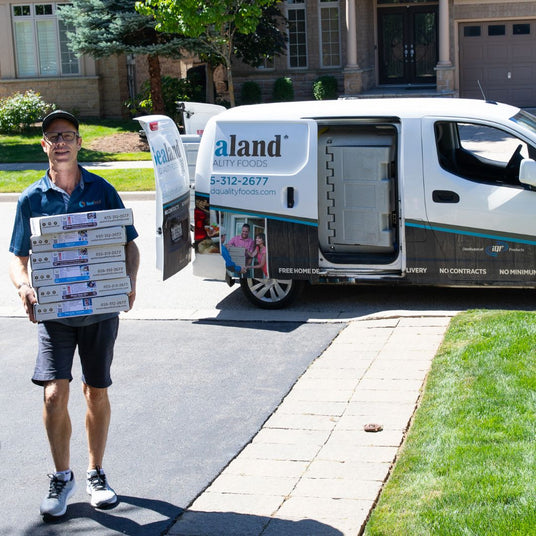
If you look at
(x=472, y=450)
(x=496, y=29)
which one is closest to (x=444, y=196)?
(x=472, y=450)

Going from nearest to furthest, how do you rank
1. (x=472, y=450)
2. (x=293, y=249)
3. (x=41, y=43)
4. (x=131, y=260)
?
(x=472, y=450) → (x=131, y=260) → (x=293, y=249) → (x=41, y=43)

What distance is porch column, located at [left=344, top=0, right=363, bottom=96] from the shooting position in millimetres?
29828

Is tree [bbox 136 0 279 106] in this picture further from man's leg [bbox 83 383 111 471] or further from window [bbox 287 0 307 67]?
man's leg [bbox 83 383 111 471]

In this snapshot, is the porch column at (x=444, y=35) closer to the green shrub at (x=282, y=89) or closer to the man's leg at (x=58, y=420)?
the green shrub at (x=282, y=89)

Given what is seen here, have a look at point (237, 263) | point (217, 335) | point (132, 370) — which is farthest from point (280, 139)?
point (132, 370)

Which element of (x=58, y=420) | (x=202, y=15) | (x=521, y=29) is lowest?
(x=58, y=420)

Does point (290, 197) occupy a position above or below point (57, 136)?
below

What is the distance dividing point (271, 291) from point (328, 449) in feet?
13.7

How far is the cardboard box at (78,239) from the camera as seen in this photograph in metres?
5.15

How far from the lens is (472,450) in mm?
5367

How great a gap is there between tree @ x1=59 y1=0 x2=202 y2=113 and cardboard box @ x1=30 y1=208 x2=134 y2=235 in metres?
21.8

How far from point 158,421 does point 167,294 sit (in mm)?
4343

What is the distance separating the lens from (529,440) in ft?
17.9

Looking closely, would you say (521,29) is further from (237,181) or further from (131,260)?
(131,260)
